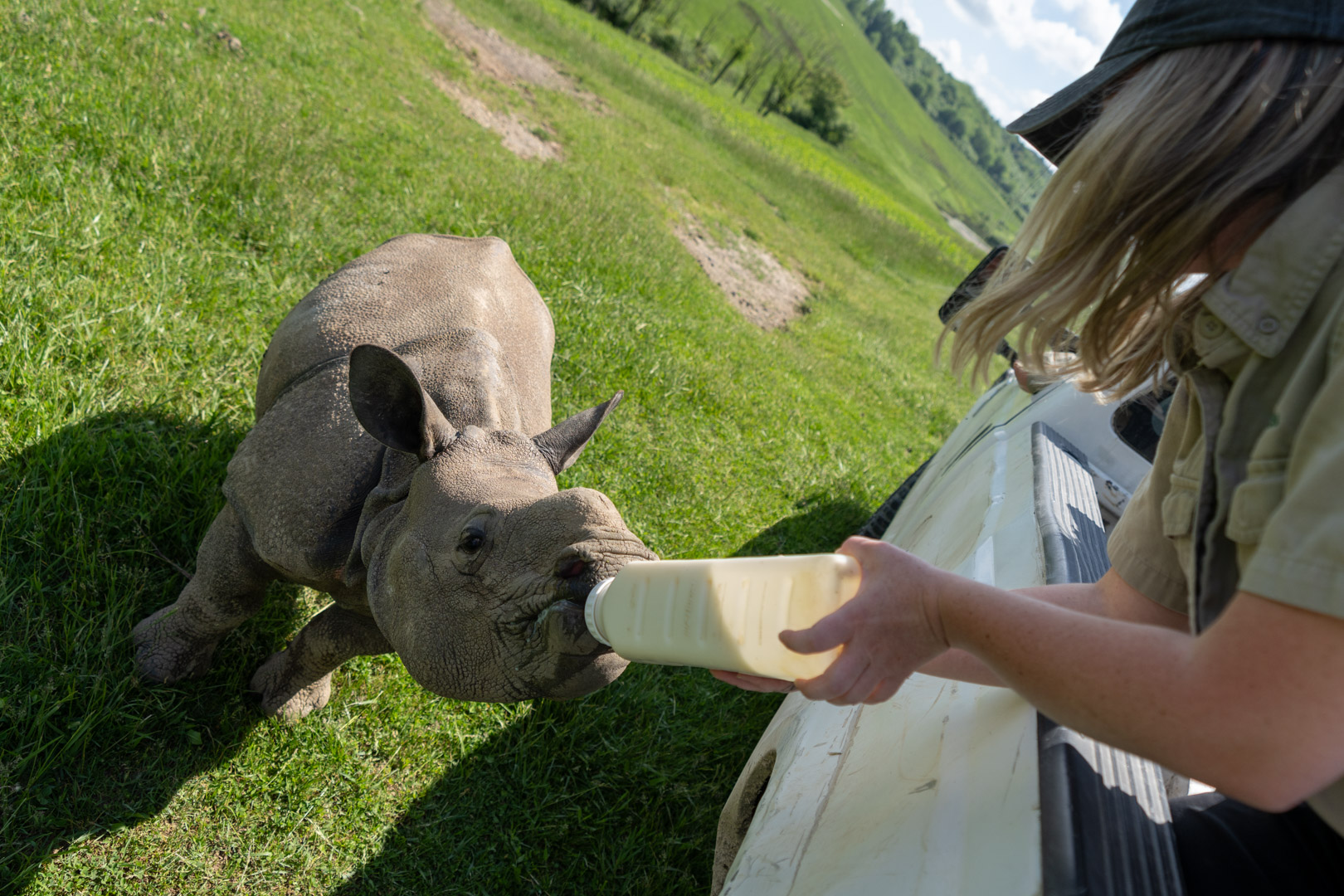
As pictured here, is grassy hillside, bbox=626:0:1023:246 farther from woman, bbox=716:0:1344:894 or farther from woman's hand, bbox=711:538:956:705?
woman's hand, bbox=711:538:956:705

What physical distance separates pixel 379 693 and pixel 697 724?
1.64 meters

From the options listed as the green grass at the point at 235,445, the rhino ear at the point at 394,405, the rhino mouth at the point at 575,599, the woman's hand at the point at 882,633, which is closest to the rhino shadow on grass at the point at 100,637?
the green grass at the point at 235,445

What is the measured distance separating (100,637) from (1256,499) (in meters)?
3.69

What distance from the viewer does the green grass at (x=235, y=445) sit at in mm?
2896

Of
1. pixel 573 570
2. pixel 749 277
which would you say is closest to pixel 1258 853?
pixel 573 570

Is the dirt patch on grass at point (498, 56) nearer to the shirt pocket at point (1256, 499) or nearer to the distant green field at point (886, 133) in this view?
the shirt pocket at point (1256, 499)

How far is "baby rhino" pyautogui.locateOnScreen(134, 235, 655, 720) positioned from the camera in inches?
89.4

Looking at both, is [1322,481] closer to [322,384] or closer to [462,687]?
[462,687]

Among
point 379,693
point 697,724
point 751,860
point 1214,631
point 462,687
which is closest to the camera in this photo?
point 1214,631

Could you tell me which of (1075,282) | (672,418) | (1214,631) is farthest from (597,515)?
(672,418)

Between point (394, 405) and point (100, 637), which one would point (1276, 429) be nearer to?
point (394, 405)

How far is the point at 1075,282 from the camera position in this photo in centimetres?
168

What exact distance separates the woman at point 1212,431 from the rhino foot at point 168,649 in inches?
101

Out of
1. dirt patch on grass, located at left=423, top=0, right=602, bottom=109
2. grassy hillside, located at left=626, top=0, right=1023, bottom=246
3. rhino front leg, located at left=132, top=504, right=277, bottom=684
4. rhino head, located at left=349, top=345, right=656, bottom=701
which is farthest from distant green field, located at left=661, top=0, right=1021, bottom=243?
rhino head, located at left=349, top=345, right=656, bottom=701
